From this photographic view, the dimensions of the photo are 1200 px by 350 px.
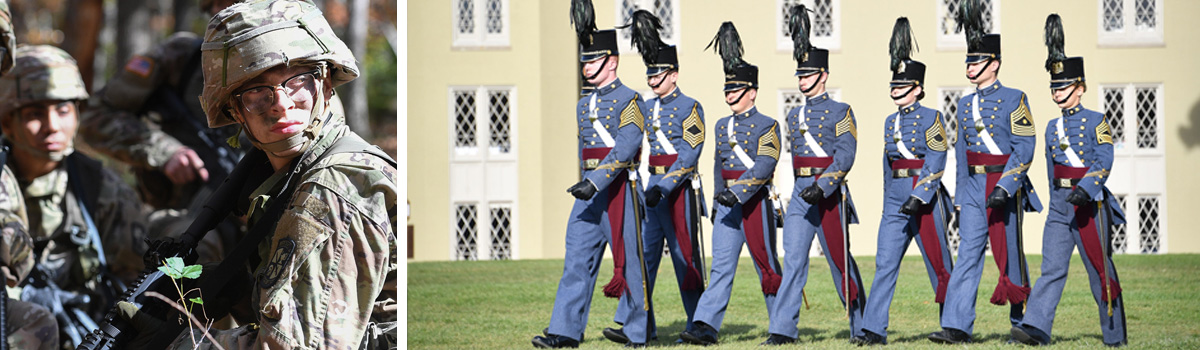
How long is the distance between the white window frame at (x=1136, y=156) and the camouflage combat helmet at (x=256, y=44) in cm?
536

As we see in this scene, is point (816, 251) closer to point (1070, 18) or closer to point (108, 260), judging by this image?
point (1070, 18)

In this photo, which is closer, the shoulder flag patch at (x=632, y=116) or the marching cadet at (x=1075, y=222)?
the marching cadet at (x=1075, y=222)

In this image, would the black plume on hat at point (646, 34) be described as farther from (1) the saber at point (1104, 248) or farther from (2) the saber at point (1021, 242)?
(1) the saber at point (1104, 248)

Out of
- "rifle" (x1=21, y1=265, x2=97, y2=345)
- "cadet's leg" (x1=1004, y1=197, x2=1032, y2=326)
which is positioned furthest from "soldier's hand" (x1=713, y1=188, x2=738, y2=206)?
"rifle" (x1=21, y1=265, x2=97, y2=345)

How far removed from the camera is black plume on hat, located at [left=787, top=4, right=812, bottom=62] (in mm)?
7863

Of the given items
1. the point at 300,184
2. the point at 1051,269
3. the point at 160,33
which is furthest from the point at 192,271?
the point at 160,33

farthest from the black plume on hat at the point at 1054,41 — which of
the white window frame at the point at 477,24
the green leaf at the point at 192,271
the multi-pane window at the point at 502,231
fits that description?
the green leaf at the point at 192,271

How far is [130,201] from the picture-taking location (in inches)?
323

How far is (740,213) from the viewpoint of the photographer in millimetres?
7742

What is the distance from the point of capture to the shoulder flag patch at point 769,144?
25.3 ft

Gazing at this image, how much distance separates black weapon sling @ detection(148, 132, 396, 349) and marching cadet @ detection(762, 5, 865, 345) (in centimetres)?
433

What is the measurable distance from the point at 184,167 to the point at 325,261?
16.4 feet

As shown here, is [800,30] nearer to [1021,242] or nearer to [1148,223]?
[1021,242]

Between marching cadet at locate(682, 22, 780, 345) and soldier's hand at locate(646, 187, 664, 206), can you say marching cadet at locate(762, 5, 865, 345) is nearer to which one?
marching cadet at locate(682, 22, 780, 345)
